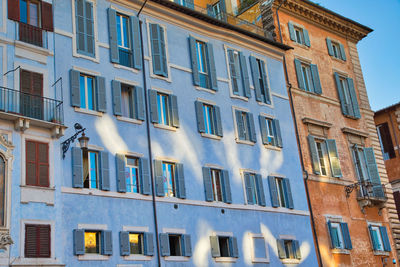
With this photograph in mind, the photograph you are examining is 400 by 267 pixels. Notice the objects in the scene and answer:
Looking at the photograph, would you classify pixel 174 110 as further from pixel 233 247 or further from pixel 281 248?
pixel 281 248

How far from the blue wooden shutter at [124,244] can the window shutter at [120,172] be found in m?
1.83

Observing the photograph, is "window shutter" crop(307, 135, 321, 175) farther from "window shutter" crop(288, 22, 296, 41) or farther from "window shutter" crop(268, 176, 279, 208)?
"window shutter" crop(288, 22, 296, 41)

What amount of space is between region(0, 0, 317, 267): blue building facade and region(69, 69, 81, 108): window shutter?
0.19 ft

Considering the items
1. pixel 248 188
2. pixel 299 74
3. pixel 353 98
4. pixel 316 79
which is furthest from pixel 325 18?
pixel 248 188

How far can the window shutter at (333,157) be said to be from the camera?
112 feet

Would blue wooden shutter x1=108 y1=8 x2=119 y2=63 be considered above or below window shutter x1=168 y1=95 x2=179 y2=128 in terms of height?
above

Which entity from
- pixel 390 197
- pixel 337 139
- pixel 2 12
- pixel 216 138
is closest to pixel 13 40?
pixel 2 12

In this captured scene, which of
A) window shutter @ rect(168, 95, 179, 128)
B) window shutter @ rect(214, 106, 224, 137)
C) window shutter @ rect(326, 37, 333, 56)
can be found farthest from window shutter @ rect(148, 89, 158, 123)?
window shutter @ rect(326, 37, 333, 56)

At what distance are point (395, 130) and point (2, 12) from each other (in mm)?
34099

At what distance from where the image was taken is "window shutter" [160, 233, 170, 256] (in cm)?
2351

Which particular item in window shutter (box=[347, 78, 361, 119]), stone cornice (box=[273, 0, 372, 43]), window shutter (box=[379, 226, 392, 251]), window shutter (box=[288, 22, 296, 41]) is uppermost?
stone cornice (box=[273, 0, 372, 43])

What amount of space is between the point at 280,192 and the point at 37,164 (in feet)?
46.8

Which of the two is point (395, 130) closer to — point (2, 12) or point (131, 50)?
point (131, 50)

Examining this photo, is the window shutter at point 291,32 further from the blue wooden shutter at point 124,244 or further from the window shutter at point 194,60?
the blue wooden shutter at point 124,244
